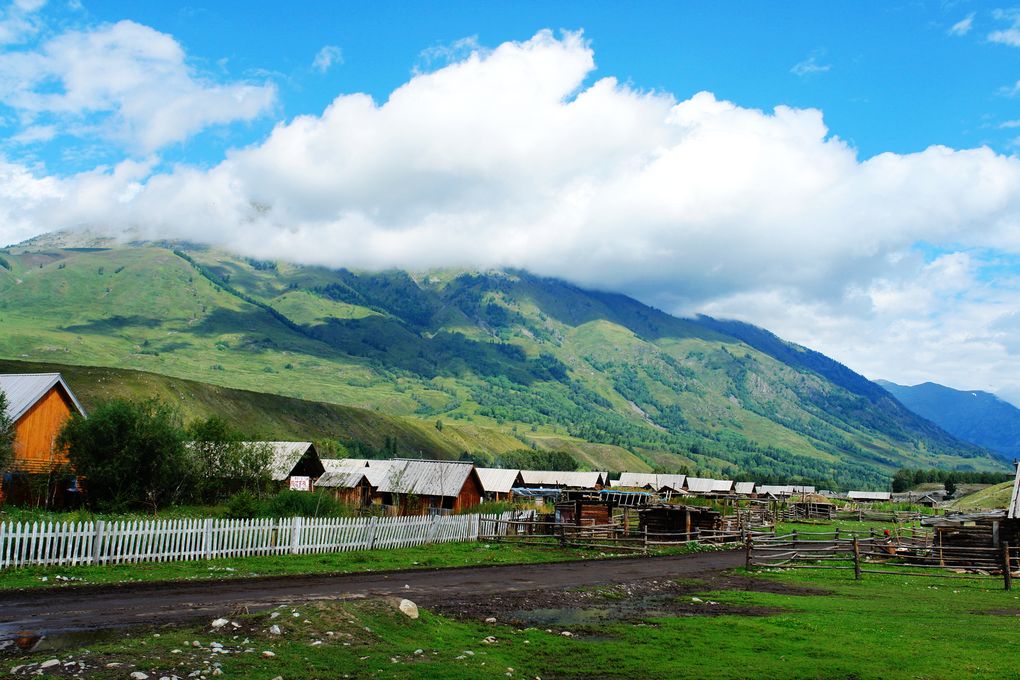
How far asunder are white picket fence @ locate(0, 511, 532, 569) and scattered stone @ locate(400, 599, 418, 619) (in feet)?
51.0

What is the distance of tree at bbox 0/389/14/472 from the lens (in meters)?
38.0

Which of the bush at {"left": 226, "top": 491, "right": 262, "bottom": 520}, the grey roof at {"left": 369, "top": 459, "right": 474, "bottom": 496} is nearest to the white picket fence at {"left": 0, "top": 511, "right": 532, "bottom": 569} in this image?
the bush at {"left": 226, "top": 491, "right": 262, "bottom": 520}

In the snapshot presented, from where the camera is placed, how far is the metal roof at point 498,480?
87069 millimetres

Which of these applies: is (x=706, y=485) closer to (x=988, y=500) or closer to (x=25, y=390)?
(x=988, y=500)

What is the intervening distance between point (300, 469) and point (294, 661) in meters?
53.6

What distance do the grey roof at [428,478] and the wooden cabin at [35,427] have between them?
89.0 feet

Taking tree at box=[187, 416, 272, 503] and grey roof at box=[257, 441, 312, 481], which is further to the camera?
grey roof at box=[257, 441, 312, 481]

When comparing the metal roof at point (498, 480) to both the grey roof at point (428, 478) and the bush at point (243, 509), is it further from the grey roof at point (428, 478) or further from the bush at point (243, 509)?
the bush at point (243, 509)

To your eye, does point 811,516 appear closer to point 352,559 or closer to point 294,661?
point 352,559

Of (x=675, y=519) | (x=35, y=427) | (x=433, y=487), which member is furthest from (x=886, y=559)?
(x=35, y=427)

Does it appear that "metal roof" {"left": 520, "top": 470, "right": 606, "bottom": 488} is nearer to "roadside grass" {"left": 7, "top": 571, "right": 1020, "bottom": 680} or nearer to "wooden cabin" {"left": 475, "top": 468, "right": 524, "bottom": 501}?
"wooden cabin" {"left": 475, "top": 468, "right": 524, "bottom": 501}

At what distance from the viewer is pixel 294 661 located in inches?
511

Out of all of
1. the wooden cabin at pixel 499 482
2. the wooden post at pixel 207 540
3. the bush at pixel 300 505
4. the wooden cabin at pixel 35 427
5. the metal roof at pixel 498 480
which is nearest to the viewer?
the wooden post at pixel 207 540

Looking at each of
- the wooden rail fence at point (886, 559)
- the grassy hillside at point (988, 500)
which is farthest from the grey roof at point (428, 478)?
the grassy hillside at point (988, 500)
